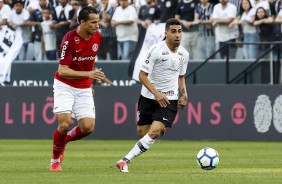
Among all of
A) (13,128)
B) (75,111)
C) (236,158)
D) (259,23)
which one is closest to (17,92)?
(13,128)

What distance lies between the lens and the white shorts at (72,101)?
14594 millimetres

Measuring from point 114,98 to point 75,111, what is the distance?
11.5m

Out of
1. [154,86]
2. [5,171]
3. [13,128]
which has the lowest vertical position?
[13,128]

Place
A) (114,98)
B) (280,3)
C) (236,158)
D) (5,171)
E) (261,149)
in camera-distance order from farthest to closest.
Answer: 1. (114,98)
2. (280,3)
3. (261,149)
4. (236,158)
5. (5,171)

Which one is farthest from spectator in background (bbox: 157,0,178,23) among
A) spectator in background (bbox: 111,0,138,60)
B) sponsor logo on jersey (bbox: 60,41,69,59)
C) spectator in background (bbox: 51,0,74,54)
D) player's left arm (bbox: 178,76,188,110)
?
sponsor logo on jersey (bbox: 60,41,69,59)

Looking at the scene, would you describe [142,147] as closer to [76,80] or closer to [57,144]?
[57,144]

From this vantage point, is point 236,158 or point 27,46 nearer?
point 236,158

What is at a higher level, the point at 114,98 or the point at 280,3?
the point at 280,3

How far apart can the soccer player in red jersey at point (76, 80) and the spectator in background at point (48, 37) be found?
11570 millimetres

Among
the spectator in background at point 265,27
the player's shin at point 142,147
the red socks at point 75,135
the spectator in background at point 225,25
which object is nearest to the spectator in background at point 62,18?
the spectator in background at point 225,25

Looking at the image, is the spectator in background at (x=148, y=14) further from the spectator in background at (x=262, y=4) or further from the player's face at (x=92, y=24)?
the player's face at (x=92, y=24)

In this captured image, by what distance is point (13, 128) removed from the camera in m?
26.7

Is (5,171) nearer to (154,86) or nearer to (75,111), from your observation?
(75,111)

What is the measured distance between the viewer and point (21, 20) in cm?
2691
